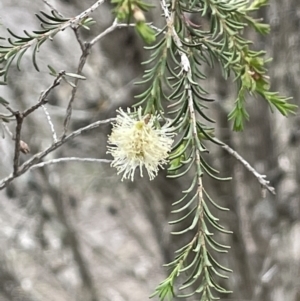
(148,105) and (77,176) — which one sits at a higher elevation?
(148,105)

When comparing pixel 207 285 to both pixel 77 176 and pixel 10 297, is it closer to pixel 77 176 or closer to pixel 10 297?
pixel 10 297

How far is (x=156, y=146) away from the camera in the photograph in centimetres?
40

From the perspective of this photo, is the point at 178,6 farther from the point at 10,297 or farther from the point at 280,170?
the point at 10,297

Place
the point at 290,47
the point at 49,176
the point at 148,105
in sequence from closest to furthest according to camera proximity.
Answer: the point at 148,105
the point at 290,47
the point at 49,176

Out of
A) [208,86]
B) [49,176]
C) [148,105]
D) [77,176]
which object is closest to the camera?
[148,105]

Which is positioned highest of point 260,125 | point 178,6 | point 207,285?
point 178,6

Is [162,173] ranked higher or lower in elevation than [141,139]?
lower

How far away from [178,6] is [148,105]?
9cm

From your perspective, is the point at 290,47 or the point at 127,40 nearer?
the point at 290,47

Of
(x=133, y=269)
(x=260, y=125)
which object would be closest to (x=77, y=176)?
(x=133, y=269)

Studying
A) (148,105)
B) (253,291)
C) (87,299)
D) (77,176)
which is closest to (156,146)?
(148,105)

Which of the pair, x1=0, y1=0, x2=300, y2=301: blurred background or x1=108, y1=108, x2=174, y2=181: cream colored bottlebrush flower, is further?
x1=0, y1=0, x2=300, y2=301: blurred background

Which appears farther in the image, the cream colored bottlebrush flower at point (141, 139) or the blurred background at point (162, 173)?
the blurred background at point (162, 173)

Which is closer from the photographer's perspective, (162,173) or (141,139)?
(141,139)
